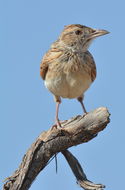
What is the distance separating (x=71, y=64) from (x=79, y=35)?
765 mm

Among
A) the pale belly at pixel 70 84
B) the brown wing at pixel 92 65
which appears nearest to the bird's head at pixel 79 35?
the brown wing at pixel 92 65

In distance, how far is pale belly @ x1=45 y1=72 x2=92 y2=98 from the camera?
8.09 metres

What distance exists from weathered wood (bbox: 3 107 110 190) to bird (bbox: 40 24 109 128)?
88 cm

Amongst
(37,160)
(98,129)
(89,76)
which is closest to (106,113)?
(98,129)

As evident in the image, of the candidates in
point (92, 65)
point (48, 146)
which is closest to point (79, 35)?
point (92, 65)

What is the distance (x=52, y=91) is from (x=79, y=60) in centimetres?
81

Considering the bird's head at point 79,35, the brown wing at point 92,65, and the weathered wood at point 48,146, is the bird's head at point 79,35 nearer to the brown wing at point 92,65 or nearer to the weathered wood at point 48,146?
the brown wing at point 92,65

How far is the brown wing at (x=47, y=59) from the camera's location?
28.2 feet

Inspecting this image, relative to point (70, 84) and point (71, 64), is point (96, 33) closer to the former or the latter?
point (71, 64)

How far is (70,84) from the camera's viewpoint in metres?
8.09

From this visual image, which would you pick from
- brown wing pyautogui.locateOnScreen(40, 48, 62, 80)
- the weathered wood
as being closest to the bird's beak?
brown wing pyautogui.locateOnScreen(40, 48, 62, 80)

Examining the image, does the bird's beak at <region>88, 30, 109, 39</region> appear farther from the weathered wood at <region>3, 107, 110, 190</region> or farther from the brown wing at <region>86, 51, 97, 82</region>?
the weathered wood at <region>3, 107, 110, 190</region>

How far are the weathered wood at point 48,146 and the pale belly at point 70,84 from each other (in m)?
1.23

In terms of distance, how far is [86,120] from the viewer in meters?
6.59
